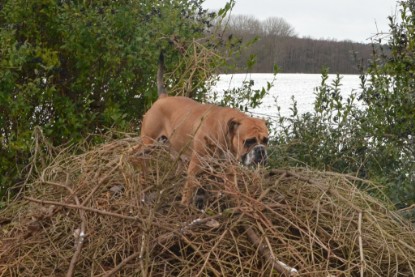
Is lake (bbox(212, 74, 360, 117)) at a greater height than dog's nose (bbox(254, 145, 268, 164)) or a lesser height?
lesser

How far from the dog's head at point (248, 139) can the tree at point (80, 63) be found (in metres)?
1.66

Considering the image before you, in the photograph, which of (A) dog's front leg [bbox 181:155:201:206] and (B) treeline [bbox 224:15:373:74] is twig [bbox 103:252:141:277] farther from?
(B) treeline [bbox 224:15:373:74]

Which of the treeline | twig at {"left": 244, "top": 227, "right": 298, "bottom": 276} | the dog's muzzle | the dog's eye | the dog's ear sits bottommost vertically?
twig at {"left": 244, "top": 227, "right": 298, "bottom": 276}

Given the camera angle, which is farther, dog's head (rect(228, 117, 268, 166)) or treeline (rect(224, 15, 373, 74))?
treeline (rect(224, 15, 373, 74))

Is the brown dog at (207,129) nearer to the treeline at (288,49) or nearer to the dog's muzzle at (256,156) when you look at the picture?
the dog's muzzle at (256,156)

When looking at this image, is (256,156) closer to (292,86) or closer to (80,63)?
(80,63)

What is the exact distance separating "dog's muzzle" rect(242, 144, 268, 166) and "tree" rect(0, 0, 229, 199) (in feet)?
6.36

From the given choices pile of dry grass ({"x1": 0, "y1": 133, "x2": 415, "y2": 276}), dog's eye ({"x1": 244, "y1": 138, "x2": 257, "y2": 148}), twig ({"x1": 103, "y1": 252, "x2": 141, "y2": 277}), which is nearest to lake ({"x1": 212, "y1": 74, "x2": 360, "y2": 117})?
dog's eye ({"x1": 244, "y1": 138, "x2": 257, "y2": 148})

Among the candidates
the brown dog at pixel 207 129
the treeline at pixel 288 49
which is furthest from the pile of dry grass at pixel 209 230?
the treeline at pixel 288 49

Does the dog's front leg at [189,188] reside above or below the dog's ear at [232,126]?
below

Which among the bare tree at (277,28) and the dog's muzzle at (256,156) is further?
the bare tree at (277,28)

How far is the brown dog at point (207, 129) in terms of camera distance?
5.39 meters

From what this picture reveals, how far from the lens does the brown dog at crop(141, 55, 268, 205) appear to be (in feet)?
17.7

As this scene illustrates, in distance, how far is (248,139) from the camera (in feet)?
18.0
